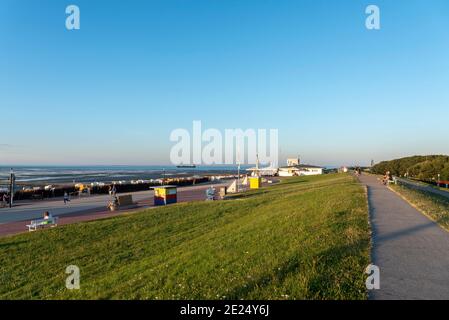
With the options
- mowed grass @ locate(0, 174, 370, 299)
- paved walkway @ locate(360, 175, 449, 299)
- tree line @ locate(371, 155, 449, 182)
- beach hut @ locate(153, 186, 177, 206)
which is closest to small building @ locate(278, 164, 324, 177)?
tree line @ locate(371, 155, 449, 182)

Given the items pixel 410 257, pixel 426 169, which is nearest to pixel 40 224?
pixel 410 257

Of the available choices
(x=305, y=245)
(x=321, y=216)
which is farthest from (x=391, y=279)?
(x=321, y=216)

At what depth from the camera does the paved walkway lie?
440 cm

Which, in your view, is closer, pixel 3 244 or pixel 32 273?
pixel 32 273

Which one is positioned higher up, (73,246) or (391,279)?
(391,279)

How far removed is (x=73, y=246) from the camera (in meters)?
10.2

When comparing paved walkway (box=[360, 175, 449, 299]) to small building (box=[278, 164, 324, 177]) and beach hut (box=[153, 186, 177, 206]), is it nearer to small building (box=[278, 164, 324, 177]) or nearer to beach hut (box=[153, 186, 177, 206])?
beach hut (box=[153, 186, 177, 206])

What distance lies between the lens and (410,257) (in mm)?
5914

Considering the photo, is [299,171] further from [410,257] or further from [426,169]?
[410,257]

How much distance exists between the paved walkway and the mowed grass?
338 millimetres

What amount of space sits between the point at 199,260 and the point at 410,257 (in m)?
4.09

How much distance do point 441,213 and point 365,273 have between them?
7822 mm

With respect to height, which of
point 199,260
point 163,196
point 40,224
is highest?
point 199,260
